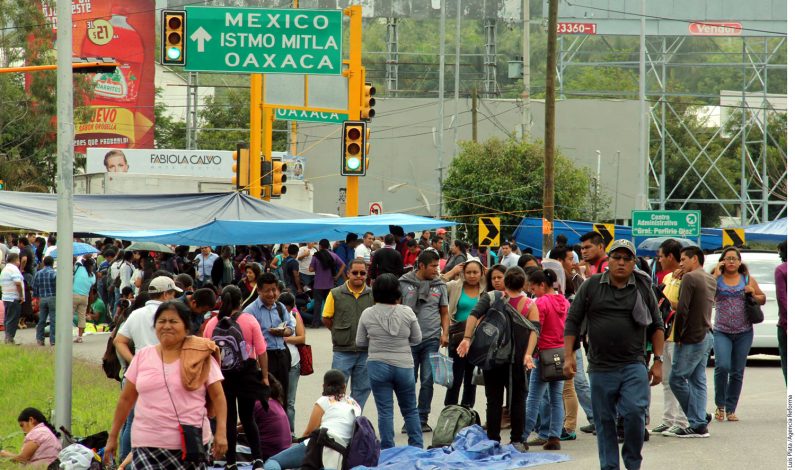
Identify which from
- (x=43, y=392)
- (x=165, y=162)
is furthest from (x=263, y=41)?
(x=165, y=162)

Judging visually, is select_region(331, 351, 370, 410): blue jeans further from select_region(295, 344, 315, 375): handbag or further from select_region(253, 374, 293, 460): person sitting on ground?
select_region(253, 374, 293, 460): person sitting on ground

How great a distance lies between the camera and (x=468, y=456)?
1063cm

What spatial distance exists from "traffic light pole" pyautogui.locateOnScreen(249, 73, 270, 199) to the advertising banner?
86.1 ft

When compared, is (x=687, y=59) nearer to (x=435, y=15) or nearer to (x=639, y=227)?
(x=435, y=15)

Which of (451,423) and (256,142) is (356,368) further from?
(256,142)

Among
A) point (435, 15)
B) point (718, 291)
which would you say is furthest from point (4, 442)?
point (435, 15)

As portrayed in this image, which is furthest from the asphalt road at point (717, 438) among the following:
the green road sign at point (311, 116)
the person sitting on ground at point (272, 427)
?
the green road sign at point (311, 116)

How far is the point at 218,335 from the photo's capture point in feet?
32.1

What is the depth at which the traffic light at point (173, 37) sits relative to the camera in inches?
741

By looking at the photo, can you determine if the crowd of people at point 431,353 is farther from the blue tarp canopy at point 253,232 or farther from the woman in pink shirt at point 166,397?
the blue tarp canopy at point 253,232

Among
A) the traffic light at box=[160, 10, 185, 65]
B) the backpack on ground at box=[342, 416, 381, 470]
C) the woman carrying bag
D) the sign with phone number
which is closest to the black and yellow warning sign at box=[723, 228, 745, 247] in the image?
the traffic light at box=[160, 10, 185, 65]

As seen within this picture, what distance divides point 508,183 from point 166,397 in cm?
3731

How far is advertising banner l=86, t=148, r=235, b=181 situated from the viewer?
49.1 m

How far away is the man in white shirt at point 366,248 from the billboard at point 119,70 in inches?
1296
